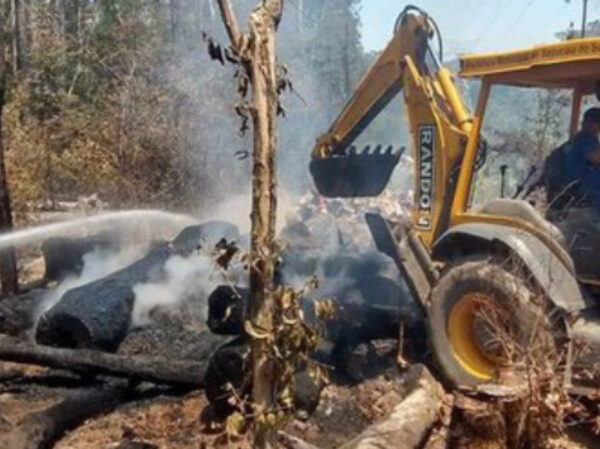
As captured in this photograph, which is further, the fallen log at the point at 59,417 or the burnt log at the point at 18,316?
the burnt log at the point at 18,316

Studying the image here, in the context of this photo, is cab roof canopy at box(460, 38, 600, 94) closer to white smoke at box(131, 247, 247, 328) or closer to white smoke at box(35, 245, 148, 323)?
white smoke at box(131, 247, 247, 328)

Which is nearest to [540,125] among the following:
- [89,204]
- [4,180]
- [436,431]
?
[89,204]

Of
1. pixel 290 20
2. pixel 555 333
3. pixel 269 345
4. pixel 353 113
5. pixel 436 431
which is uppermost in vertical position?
pixel 290 20

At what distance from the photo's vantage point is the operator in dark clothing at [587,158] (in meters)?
5.50

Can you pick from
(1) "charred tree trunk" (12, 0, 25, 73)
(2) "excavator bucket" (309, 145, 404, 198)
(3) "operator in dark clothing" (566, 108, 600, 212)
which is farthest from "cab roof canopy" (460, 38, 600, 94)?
(1) "charred tree trunk" (12, 0, 25, 73)

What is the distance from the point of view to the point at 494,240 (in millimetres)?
5594

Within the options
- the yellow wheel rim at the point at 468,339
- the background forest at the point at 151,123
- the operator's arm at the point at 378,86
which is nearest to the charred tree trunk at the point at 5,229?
the operator's arm at the point at 378,86

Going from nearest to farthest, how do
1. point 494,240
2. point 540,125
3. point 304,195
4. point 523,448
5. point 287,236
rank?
1. point 523,448
2. point 494,240
3. point 287,236
4. point 540,125
5. point 304,195

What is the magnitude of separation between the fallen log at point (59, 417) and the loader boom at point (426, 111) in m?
2.91

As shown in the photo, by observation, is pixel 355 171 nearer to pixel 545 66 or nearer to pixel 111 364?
pixel 545 66

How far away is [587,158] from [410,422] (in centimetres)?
234

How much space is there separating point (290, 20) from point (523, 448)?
1858 centimetres

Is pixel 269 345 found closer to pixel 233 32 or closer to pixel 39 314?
pixel 233 32

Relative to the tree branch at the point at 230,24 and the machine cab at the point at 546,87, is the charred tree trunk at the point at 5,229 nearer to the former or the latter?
the machine cab at the point at 546,87
